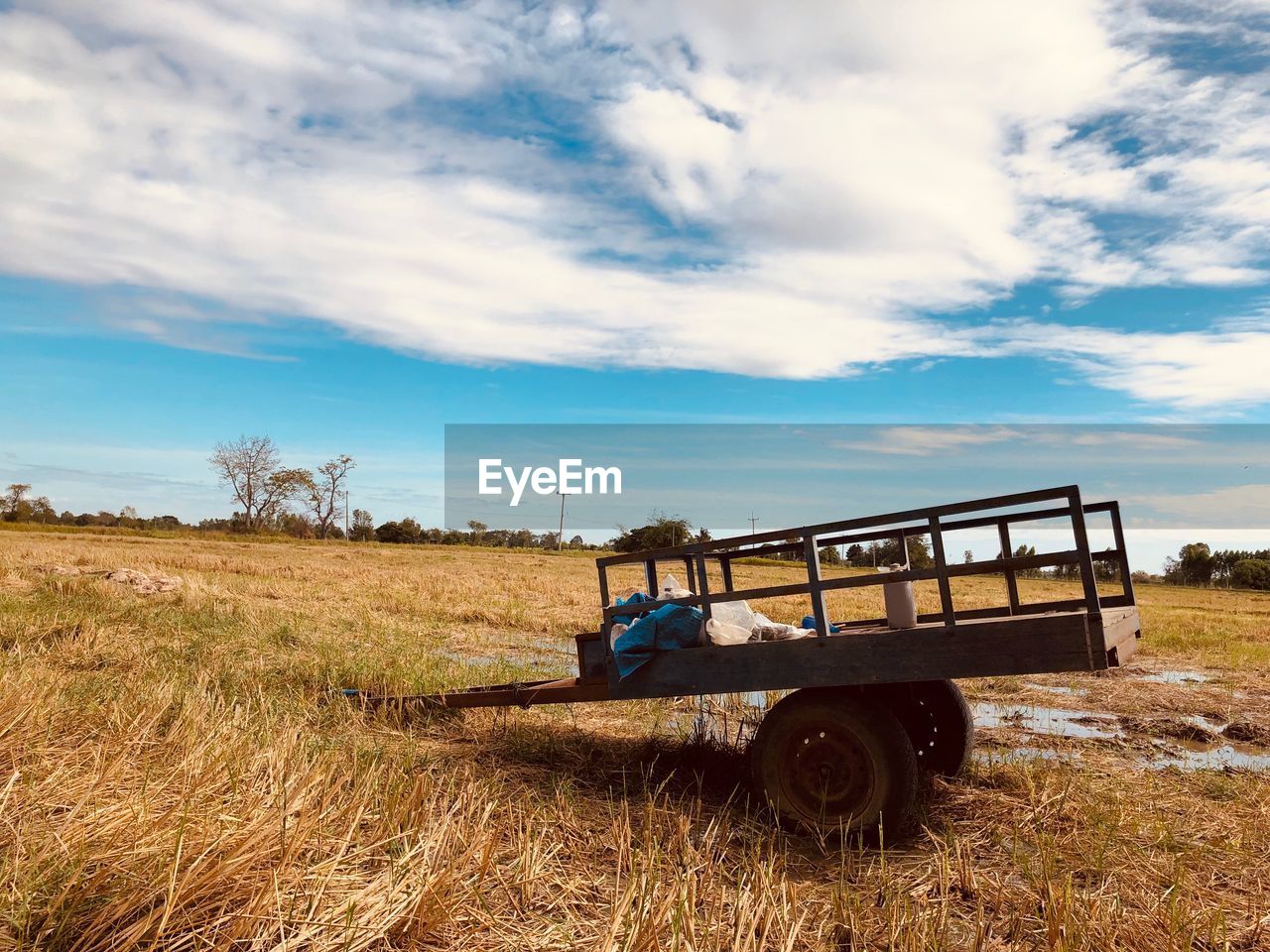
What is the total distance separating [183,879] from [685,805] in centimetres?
324

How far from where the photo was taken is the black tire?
20.1ft

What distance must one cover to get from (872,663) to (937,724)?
1785 millimetres

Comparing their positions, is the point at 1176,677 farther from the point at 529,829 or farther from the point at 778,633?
the point at 529,829

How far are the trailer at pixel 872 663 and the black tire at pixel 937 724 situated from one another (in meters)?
0.01

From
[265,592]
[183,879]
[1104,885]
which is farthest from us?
[265,592]

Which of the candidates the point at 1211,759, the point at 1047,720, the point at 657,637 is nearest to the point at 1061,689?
the point at 1047,720

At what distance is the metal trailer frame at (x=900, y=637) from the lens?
461 cm

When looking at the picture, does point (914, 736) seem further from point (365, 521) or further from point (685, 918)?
point (365, 521)

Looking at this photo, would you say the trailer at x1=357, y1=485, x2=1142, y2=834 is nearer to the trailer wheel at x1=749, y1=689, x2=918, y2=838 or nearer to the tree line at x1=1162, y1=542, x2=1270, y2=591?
the trailer wheel at x1=749, y1=689, x2=918, y2=838

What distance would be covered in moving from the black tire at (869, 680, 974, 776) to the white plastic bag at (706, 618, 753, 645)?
1131 mm

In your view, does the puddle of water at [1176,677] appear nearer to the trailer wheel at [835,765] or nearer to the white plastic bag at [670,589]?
the white plastic bag at [670,589]

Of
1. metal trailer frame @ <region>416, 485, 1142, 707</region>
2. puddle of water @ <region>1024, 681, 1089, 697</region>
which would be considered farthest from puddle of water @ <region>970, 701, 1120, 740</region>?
metal trailer frame @ <region>416, 485, 1142, 707</region>

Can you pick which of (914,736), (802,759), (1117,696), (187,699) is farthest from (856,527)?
(1117,696)

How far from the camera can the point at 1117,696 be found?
10.3m
